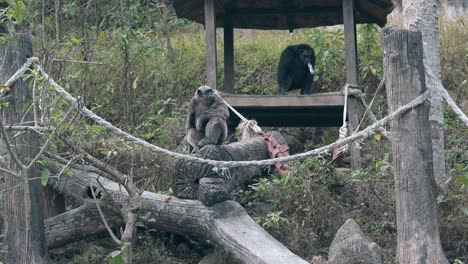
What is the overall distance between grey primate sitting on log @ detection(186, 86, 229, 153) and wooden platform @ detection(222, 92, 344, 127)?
51 cm

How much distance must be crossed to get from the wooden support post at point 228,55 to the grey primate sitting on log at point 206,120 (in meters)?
1.55

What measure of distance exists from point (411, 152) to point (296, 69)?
477 centimetres

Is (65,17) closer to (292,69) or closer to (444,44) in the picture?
(292,69)

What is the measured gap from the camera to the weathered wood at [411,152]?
594cm

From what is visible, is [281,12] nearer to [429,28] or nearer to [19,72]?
[429,28]

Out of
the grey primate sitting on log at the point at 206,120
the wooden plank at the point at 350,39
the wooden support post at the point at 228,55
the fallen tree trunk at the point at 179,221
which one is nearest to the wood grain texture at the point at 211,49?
the grey primate sitting on log at the point at 206,120

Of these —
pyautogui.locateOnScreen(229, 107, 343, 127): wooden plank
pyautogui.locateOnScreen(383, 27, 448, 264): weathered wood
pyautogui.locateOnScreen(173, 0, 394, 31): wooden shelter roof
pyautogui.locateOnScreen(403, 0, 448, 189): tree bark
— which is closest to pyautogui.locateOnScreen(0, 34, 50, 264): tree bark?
pyautogui.locateOnScreen(383, 27, 448, 264): weathered wood

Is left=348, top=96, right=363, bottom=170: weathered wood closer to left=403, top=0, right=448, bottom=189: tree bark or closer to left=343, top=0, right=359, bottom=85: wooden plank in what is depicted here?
left=343, top=0, right=359, bottom=85: wooden plank

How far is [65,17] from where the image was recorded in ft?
40.1

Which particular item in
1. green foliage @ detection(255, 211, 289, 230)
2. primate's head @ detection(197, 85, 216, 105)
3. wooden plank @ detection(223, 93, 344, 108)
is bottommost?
green foliage @ detection(255, 211, 289, 230)

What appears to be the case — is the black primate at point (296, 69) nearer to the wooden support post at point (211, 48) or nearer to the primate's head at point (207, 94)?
the wooden support post at point (211, 48)

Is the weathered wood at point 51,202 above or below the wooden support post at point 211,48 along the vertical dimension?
below

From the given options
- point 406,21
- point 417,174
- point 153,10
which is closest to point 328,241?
point 417,174

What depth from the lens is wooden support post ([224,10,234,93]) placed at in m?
Result: 10.4
